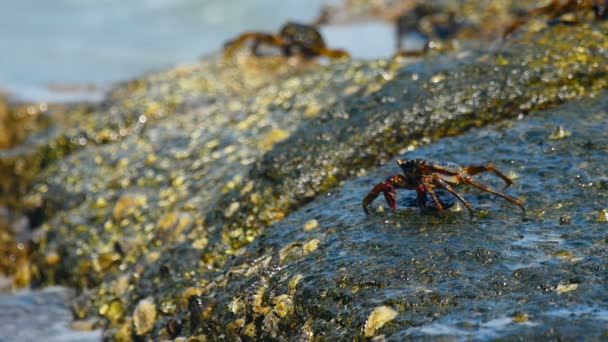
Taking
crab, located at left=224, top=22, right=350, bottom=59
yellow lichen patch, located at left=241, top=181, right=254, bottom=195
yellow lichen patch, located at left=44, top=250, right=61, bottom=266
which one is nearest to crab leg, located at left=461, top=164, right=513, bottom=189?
yellow lichen patch, located at left=241, top=181, right=254, bottom=195

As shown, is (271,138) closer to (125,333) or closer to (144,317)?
(144,317)

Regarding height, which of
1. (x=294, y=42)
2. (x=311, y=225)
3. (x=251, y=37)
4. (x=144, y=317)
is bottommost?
(x=144, y=317)

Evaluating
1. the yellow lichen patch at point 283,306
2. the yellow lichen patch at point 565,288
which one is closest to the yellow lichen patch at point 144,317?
the yellow lichen patch at point 283,306

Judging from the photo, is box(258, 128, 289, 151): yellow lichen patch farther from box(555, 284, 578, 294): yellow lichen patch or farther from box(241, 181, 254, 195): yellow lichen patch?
box(555, 284, 578, 294): yellow lichen patch

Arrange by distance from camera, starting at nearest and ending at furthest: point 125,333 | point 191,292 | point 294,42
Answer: point 191,292 < point 125,333 < point 294,42

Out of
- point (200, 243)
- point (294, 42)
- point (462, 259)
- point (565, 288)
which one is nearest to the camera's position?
point (565, 288)

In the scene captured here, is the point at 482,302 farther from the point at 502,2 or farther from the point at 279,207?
the point at 502,2

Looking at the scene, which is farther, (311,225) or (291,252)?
(311,225)

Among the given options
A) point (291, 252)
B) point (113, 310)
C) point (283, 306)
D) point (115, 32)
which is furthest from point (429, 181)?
point (115, 32)

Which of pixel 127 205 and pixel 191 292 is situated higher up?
pixel 127 205
